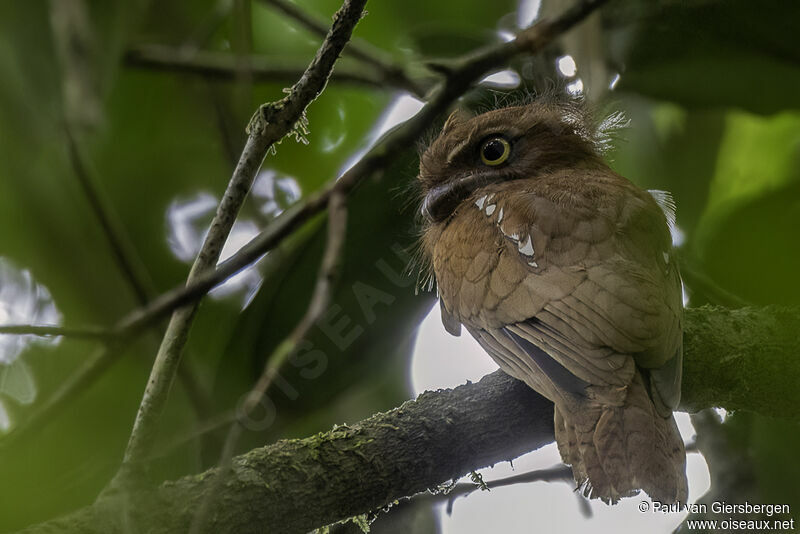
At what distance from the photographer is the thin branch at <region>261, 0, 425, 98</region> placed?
6.19 feet

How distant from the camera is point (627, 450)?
5.06 feet

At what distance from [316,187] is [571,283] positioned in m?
0.83

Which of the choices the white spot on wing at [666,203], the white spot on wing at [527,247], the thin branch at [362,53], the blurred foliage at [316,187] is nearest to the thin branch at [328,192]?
the blurred foliage at [316,187]

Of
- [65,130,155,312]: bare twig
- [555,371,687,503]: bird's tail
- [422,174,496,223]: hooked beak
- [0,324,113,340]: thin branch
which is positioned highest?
[422,174,496,223]: hooked beak

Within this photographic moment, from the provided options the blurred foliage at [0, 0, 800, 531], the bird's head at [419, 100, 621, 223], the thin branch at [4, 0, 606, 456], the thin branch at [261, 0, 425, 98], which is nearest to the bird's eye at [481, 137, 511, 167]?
the bird's head at [419, 100, 621, 223]

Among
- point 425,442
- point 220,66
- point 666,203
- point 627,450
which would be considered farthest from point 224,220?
point 666,203

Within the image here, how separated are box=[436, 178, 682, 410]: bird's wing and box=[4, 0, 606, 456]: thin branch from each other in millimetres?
746

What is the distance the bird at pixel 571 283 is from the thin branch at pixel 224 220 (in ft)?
2.47

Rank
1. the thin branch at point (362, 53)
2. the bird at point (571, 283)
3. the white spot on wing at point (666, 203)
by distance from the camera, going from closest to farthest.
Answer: the bird at point (571, 283) < the thin branch at point (362, 53) < the white spot on wing at point (666, 203)

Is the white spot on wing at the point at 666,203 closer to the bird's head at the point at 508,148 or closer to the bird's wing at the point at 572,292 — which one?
the bird's wing at the point at 572,292

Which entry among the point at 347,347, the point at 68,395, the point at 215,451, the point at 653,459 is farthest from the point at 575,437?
the point at 68,395

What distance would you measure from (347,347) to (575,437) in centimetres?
67

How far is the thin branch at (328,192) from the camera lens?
863 mm

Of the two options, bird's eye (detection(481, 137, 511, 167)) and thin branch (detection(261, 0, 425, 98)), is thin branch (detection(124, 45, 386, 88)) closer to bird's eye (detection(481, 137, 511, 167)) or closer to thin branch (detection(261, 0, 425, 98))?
thin branch (detection(261, 0, 425, 98))
